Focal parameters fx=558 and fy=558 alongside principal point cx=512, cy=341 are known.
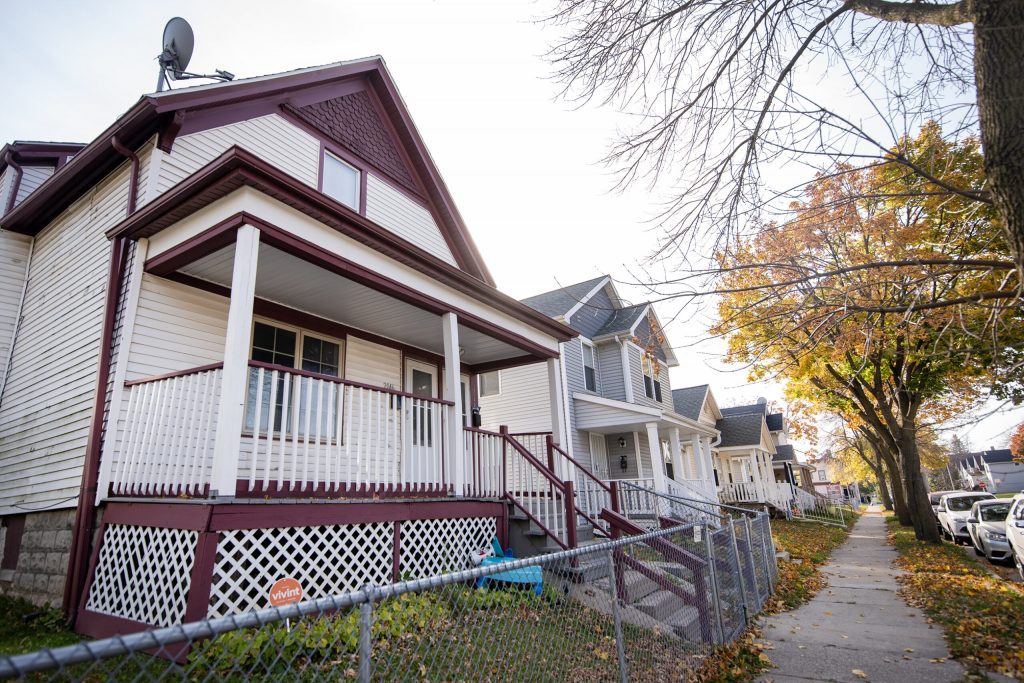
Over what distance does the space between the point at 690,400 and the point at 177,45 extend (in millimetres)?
24166

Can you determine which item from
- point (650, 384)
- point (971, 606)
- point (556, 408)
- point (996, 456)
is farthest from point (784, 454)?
point (996, 456)

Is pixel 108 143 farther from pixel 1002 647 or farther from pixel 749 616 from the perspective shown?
pixel 1002 647

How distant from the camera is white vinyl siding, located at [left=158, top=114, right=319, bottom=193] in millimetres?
7418

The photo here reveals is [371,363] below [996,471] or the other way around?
the other way around

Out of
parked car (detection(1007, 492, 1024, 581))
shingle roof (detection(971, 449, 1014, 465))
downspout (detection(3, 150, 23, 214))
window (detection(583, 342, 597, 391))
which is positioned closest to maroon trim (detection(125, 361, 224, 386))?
downspout (detection(3, 150, 23, 214))

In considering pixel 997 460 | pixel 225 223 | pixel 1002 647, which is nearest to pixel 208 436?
pixel 225 223

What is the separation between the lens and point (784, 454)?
143ft

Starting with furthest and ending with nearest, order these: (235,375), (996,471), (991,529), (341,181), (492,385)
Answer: (996,471) < (492,385) < (991,529) < (341,181) < (235,375)

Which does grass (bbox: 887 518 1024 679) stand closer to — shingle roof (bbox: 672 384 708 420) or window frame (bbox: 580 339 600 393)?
window frame (bbox: 580 339 600 393)

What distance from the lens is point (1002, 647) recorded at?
5781 millimetres

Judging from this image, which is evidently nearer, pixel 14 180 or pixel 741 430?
pixel 14 180

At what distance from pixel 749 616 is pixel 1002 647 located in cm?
255

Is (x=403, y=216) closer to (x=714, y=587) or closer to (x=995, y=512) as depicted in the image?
(x=714, y=587)

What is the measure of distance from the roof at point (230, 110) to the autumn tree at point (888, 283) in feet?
21.9
